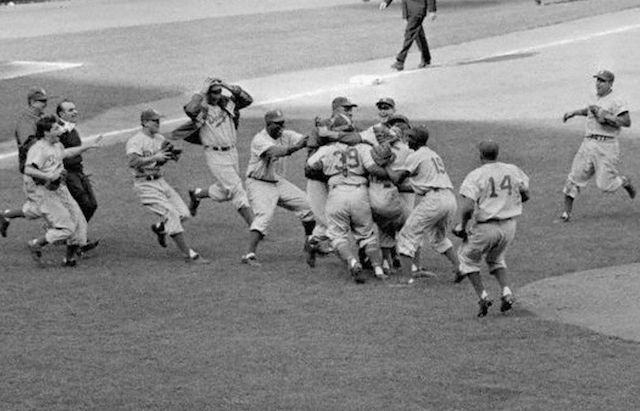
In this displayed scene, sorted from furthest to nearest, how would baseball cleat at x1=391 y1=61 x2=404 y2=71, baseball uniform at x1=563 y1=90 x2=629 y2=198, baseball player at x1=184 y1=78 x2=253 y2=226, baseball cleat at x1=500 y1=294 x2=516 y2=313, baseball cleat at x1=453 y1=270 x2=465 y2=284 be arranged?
baseball cleat at x1=391 y1=61 x2=404 y2=71 → baseball uniform at x1=563 y1=90 x2=629 y2=198 → baseball player at x1=184 y1=78 x2=253 y2=226 → baseball cleat at x1=453 y1=270 x2=465 y2=284 → baseball cleat at x1=500 y1=294 x2=516 y2=313

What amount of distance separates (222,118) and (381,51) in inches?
674

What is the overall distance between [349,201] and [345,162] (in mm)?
462

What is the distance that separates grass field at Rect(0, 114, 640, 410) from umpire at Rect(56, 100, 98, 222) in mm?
688

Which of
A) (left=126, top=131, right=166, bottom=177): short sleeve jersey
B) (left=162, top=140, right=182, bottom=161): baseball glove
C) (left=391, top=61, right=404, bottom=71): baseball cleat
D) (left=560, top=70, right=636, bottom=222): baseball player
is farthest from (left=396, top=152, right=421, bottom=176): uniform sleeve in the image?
(left=391, top=61, right=404, bottom=71): baseball cleat

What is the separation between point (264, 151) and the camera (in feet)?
61.3

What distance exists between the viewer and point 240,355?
14.5 m

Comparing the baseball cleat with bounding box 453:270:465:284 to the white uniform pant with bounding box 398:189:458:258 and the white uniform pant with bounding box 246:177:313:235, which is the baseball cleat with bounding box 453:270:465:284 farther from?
the white uniform pant with bounding box 246:177:313:235

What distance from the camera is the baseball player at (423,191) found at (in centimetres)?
1692

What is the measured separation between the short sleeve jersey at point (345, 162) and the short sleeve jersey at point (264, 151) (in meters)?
1.15

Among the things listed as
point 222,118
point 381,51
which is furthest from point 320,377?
point 381,51

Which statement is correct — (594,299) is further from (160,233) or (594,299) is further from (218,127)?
(160,233)

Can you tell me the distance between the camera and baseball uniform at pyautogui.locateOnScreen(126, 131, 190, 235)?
737 inches

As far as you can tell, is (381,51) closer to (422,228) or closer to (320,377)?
(422,228)

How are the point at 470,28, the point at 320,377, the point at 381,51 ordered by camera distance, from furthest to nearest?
the point at 470,28 → the point at 381,51 → the point at 320,377
